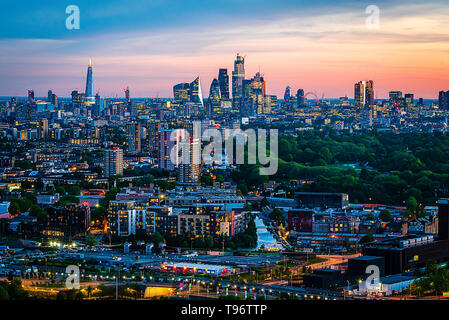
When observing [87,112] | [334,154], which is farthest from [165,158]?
[87,112]

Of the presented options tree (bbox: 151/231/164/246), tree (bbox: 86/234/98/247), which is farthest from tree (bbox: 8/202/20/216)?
tree (bbox: 151/231/164/246)

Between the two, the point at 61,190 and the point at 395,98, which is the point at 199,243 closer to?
the point at 61,190

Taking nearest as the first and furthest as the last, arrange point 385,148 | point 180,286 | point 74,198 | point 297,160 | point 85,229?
point 180,286 → point 85,229 → point 74,198 → point 297,160 → point 385,148

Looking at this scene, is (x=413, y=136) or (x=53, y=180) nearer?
(x=53, y=180)

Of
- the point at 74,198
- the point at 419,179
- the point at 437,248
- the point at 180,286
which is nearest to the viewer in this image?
the point at 180,286

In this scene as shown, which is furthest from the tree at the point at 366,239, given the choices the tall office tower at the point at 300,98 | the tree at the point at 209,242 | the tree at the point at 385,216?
the tall office tower at the point at 300,98

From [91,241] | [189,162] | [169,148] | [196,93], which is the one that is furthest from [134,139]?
[196,93]

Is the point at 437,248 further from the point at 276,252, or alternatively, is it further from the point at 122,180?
the point at 122,180
